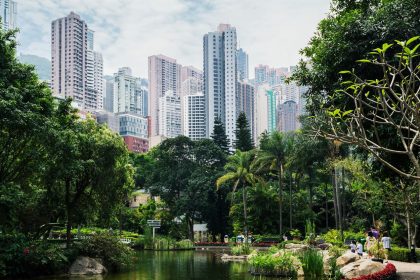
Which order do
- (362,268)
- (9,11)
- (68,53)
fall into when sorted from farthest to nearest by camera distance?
(9,11), (68,53), (362,268)

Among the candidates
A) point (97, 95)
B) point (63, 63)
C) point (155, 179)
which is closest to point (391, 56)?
point (155, 179)

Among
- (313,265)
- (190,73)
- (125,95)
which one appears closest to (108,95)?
(125,95)

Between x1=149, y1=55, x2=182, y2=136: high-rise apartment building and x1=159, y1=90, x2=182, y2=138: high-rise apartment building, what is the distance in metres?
7.71

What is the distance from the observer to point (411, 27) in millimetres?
12469

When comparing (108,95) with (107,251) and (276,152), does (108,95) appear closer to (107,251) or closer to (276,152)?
(276,152)

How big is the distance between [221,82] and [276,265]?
3830 inches

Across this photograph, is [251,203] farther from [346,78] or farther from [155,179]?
[346,78]

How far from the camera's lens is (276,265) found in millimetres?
18703

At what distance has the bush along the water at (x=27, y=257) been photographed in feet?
57.2

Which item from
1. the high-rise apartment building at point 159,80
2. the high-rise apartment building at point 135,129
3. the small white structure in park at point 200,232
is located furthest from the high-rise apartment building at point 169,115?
the small white structure in park at point 200,232

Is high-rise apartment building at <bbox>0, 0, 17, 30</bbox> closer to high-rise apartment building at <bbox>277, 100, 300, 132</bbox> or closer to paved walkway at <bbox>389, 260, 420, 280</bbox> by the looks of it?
high-rise apartment building at <bbox>277, 100, 300, 132</bbox>

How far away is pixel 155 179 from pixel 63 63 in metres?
89.3

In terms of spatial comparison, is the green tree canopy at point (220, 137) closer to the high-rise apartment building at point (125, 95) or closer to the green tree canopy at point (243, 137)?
the green tree canopy at point (243, 137)

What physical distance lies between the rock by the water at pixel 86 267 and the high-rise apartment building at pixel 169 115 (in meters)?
125
